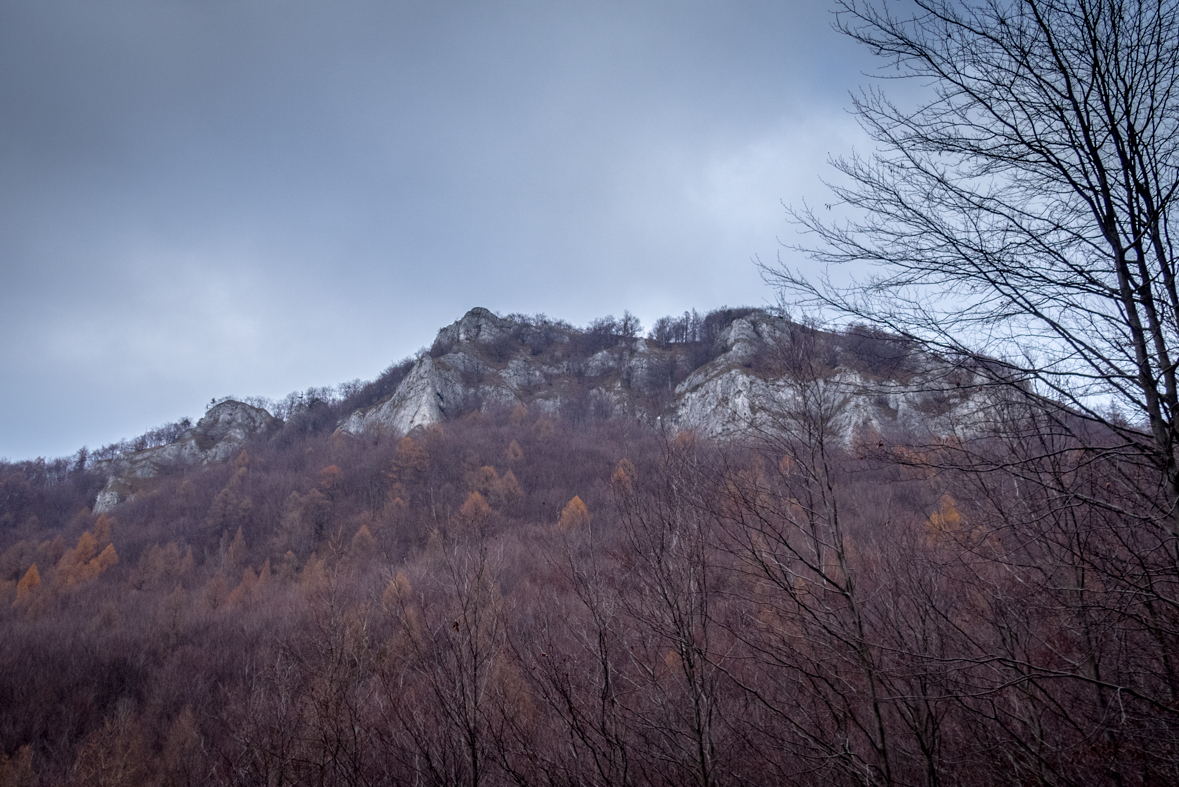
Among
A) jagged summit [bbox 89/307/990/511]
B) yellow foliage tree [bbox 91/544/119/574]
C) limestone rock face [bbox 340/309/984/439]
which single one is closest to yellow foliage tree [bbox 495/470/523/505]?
jagged summit [bbox 89/307/990/511]

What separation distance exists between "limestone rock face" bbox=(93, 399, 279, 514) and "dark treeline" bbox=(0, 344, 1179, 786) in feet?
13.7

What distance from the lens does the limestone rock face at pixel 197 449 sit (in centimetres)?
6519

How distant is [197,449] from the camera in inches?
3113

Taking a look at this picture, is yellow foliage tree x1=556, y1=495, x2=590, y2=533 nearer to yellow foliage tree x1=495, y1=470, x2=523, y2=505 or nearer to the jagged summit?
yellow foliage tree x1=495, y1=470, x2=523, y2=505

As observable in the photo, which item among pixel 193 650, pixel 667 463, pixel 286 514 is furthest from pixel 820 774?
pixel 286 514

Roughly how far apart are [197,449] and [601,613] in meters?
97.2

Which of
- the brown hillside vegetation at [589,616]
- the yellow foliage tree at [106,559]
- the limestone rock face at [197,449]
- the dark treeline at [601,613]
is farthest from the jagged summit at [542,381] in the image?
the yellow foliage tree at [106,559]

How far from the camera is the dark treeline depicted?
425cm

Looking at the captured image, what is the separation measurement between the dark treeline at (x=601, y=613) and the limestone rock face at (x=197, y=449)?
416 cm

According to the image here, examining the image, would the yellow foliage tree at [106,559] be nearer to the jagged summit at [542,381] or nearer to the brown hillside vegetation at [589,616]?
the brown hillside vegetation at [589,616]

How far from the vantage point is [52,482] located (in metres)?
74.0

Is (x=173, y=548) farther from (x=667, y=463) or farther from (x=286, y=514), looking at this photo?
(x=667, y=463)

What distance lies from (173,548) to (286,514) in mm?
8803

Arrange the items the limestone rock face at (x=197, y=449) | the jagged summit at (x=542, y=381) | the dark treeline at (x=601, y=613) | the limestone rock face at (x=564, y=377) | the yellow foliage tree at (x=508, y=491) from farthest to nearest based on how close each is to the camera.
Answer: the limestone rock face at (x=197, y=449) < the jagged summit at (x=542, y=381) < the limestone rock face at (x=564, y=377) < the yellow foliage tree at (x=508, y=491) < the dark treeline at (x=601, y=613)
